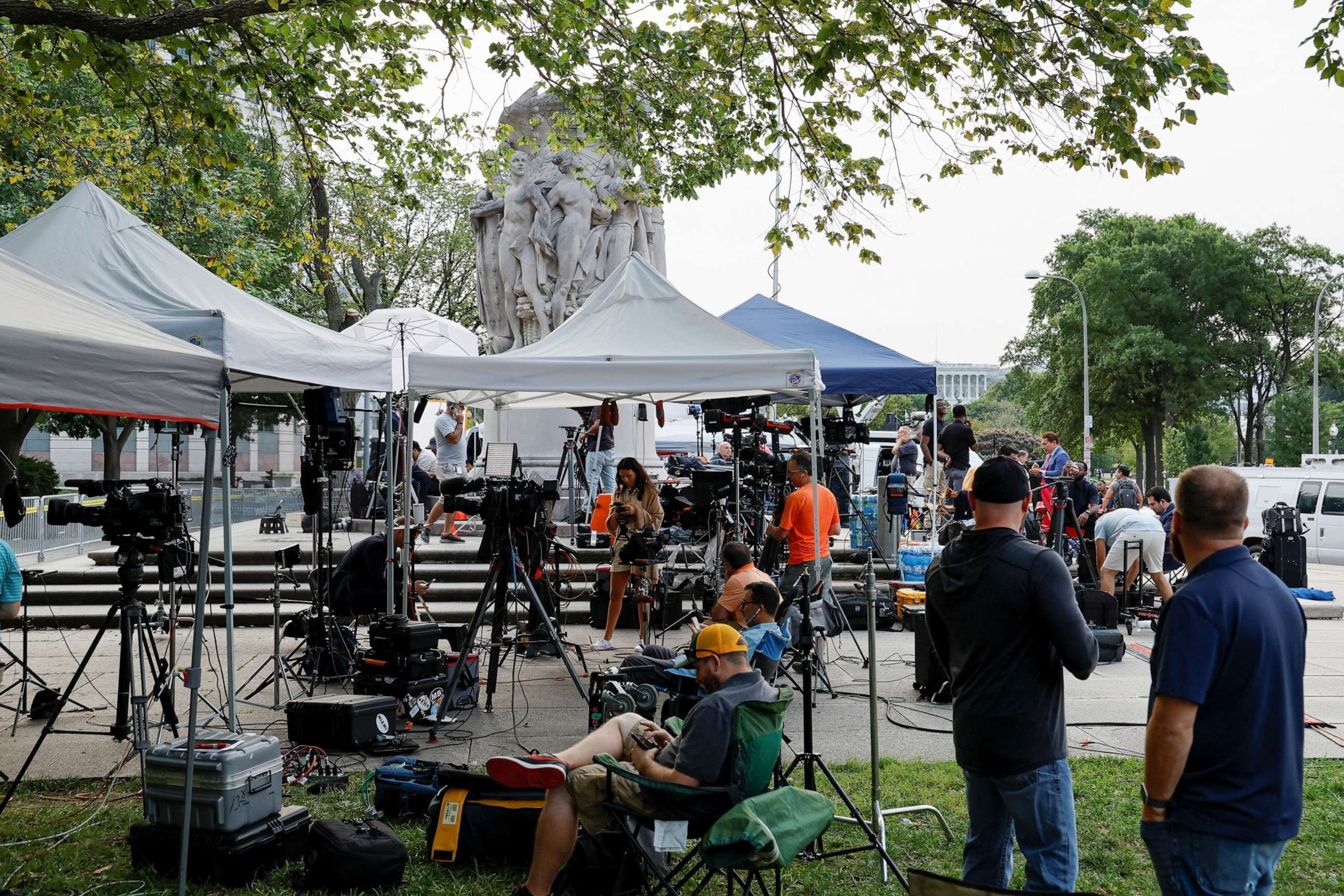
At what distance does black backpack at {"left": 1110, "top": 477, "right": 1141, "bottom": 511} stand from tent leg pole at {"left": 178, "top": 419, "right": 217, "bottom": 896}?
15.1 metres

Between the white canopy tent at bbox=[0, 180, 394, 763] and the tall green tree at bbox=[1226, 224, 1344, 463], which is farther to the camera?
the tall green tree at bbox=[1226, 224, 1344, 463]

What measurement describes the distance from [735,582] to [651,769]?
3.13 meters

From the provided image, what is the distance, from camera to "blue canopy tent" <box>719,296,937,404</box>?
33.7ft

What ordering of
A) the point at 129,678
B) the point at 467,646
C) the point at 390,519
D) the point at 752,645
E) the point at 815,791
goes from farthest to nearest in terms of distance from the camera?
the point at 390,519 < the point at 467,646 < the point at 129,678 < the point at 752,645 < the point at 815,791

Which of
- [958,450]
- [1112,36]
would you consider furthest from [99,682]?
[958,450]

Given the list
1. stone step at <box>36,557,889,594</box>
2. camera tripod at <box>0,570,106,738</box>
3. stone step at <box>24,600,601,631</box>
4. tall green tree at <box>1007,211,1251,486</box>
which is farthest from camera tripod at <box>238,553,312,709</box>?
tall green tree at <box>1007,211,1251,486</box>

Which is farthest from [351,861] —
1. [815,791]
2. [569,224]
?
[569,224]

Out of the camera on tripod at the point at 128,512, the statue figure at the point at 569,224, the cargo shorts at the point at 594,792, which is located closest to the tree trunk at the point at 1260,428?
the statue figure at the point at 569,224

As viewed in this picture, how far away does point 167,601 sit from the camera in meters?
12.6

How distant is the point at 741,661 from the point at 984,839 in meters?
1.34

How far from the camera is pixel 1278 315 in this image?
43156 mm

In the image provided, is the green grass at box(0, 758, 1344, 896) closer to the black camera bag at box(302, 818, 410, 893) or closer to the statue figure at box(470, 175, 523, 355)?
the black camera bag at box(302, 818, 410, 893)

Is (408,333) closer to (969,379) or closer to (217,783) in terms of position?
(217,783)

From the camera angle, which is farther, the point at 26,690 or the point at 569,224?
the point at 569,224
